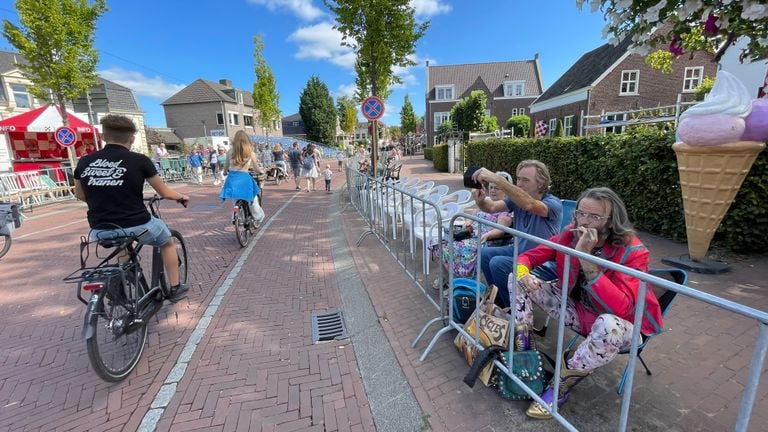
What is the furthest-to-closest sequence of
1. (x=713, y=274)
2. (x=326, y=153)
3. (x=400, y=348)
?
1. (x=326, y=153)
2. (x=713, y=274)
3. (x=400, y=348)

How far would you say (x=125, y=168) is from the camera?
285 centimetres

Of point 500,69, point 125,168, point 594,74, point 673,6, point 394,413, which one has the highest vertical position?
point 500,69

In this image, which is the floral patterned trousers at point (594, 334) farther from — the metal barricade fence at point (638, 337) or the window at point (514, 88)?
the window at point (514, 88)

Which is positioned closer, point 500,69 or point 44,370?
point 44,370

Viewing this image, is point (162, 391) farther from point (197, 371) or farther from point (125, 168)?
point (125, 168)

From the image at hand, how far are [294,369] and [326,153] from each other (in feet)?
149

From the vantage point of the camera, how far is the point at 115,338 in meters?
2.75

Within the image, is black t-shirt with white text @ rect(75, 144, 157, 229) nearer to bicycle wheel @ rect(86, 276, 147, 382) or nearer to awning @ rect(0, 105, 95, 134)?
bicycle wheel @ rect(86, 276, 147, 382)

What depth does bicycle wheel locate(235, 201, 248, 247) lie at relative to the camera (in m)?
6.04

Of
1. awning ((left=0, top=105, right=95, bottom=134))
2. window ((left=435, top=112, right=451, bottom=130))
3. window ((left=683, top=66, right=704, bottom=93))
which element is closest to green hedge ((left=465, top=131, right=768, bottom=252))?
awning ((left=0, top=105, right=95, bottom=134))

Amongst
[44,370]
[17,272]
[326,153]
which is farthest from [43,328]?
[326,153]

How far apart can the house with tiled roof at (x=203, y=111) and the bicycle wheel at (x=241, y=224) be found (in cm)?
3536

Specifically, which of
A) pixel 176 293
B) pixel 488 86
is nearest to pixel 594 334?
pixel 176 293

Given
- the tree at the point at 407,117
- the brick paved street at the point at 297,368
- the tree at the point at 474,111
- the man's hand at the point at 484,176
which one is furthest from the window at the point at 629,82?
the tree at the point at 407,117
